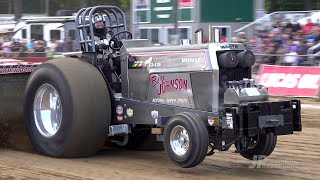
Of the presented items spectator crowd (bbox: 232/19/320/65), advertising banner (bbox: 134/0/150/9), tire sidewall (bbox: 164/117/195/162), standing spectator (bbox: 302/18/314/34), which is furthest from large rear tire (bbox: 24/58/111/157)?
advertising banner (bbox: 134/0/150/9)

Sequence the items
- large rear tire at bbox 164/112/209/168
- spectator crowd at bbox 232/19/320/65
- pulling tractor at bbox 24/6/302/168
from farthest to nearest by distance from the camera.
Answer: spectator crowd at bbox 232/19/320/65 < pulling tractor at bbox 24/6/302/168 < large rear tire at bbox 164/112/209/168

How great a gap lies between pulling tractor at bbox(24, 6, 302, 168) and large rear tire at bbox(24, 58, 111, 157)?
0.01 meters

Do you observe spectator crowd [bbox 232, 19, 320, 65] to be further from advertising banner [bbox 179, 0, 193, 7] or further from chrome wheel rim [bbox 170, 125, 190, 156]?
chrome wheel rim [bbox 170, 125, 190, 156]

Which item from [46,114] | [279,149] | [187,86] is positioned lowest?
[279,149]

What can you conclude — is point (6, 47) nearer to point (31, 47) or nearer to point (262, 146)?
point (31, 47)

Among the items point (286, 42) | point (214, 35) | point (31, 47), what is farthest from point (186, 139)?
point (31, 47)

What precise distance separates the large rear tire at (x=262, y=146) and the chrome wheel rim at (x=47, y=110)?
233cm

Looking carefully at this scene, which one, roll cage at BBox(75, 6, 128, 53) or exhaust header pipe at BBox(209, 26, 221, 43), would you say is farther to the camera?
roll cage at BBox(75, 6, 128, 53)

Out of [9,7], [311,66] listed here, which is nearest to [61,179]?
[311,66]

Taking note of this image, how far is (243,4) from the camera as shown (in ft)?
74.4

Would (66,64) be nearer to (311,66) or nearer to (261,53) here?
(311,66)

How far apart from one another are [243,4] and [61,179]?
17.3 m

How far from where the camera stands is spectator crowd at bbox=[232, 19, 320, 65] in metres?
16.1

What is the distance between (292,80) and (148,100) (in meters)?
8.30
